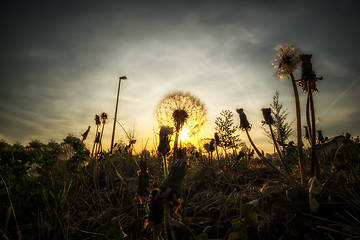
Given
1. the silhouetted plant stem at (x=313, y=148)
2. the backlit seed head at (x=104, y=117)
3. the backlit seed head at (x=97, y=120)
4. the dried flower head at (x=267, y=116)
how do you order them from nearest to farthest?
the silhouetted plant stem at (x=313, y=148) < the dried flower head at (x=267, y=116) < the backlit seed head at (x=97, y=120) < the backlit seed head at (x=104, y=117)

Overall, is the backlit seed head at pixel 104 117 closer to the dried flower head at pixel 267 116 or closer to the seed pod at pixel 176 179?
the dried flower head at pixel 267 116

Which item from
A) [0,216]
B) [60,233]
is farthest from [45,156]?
[60,233]

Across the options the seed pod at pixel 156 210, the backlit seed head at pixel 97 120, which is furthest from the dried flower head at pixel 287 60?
the backlit seed head at pixel 97 120

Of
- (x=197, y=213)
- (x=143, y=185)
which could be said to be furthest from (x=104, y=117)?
(x=143, y=185)

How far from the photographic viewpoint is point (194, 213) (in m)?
2.34

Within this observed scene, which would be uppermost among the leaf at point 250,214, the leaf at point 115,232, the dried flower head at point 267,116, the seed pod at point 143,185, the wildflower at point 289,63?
the wildflower at point 289,63

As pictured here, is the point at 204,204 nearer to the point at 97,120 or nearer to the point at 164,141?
the point at 164,141

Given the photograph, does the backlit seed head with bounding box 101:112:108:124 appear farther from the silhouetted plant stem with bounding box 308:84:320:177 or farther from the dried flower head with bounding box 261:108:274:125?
the silhouetted plant stem with bounding box 308:84:320:177

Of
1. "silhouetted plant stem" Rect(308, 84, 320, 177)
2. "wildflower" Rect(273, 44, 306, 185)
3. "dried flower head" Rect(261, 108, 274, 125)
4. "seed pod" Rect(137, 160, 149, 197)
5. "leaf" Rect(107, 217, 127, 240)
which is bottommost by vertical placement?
"leaf" Rect(107, 217, 127, 240)

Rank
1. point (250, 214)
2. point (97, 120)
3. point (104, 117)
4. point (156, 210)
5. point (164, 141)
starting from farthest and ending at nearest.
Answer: point (104, 117)
point (97, 120)
point (164, 141)
point (250, 214)
point (156, 210)

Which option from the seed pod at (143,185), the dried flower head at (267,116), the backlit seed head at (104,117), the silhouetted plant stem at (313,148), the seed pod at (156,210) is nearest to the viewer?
the seed pod at (156,210)

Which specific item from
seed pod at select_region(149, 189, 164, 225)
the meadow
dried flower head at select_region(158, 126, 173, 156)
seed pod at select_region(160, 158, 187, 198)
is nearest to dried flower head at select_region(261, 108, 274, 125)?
the meadow

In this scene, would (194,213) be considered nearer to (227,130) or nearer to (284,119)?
(227,130)

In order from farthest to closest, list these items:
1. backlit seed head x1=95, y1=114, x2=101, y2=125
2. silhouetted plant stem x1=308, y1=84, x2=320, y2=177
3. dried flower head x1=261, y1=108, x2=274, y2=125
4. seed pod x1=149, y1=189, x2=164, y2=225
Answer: backlit seed head x1=95, y1=114, x2=101, y2=125
dried flower head x1=261, y1=108, x2=274, y2=125
silhouetted plant stem x1=308, y1=84, x2=320, y2=177
seed pod x1=149, y1=189, x2=164, y2=225
